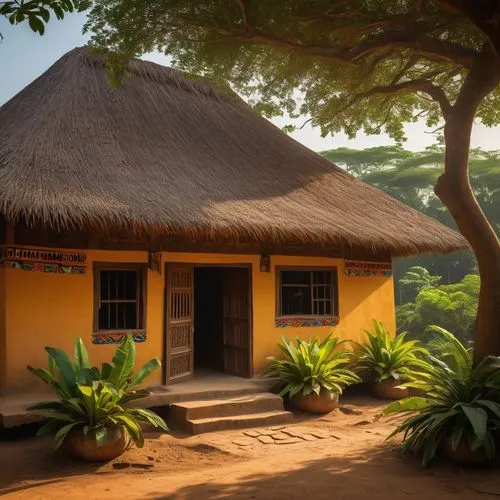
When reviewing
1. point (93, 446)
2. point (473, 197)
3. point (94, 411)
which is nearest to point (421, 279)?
point (473, 197)

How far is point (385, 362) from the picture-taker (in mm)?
9336

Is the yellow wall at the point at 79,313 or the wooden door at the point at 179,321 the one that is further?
the wooden door at the point at 179,321

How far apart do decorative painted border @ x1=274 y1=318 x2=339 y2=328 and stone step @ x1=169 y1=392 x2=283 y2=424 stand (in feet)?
4.74

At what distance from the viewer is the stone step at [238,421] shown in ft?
22.8

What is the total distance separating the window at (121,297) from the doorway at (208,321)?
393mm

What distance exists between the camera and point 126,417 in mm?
5820

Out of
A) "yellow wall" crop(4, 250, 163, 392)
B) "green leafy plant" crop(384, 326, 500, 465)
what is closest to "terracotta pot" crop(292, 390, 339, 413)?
"yellow wall" crop(4, 250, 163, 392)

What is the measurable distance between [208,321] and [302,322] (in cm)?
221

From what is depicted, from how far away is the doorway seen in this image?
8.30 metres

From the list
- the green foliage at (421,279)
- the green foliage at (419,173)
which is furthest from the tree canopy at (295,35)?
the green foliage at (419,173)

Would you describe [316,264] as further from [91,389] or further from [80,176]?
[91,389]

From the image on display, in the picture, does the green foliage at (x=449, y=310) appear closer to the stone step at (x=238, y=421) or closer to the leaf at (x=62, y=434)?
the stone step at (x=238, y=421)

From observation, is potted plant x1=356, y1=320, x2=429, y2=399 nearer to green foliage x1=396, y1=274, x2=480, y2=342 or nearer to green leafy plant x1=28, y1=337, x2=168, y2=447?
green leafy plant x1=28, y1=337, x2=168, y2=447

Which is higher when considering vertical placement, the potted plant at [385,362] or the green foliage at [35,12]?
the green foliage at [35,12]
